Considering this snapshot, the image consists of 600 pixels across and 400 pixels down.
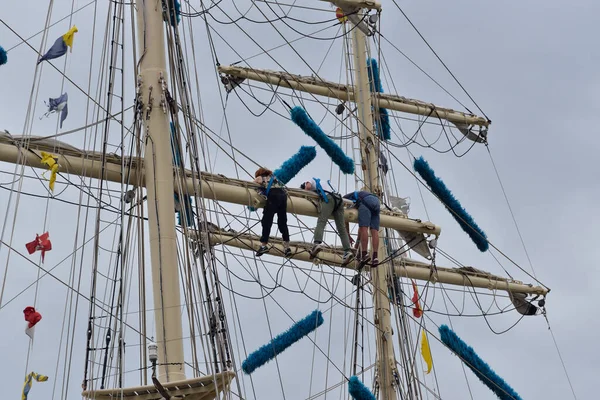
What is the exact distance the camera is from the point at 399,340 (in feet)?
83.9

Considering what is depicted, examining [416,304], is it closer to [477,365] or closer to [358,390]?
[477,365]

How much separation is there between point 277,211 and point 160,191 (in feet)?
12.8

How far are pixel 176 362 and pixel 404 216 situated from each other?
930 centimetres

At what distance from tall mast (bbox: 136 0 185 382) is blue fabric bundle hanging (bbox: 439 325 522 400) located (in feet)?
34.0

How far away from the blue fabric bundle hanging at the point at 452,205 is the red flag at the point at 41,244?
9.40m

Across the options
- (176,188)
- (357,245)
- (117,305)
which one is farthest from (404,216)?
(117,305)

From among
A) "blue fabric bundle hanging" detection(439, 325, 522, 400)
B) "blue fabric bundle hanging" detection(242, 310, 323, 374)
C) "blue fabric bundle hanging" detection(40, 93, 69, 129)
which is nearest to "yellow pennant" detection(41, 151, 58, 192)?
"blue fabric bundle hanging" detection(40, 93, 69, 129)

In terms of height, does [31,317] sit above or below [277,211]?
below

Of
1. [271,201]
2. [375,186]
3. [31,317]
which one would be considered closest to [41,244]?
[31,317]

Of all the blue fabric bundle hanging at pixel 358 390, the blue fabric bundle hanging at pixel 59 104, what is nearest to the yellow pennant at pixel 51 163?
the blue fabric bundle hanging at pixel 59 104

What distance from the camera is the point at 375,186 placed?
2589cm

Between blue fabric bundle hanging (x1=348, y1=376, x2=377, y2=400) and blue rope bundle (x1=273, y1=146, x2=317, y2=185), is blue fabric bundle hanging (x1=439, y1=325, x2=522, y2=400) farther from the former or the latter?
blue rope bundle (x1=273, y1=146, x2=317, y2=185)

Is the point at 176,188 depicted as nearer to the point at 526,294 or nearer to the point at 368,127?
the point at 368,127

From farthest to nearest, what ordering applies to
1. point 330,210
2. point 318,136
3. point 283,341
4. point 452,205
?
point 452,205, point 283,341, point 318,136, point 330,210
